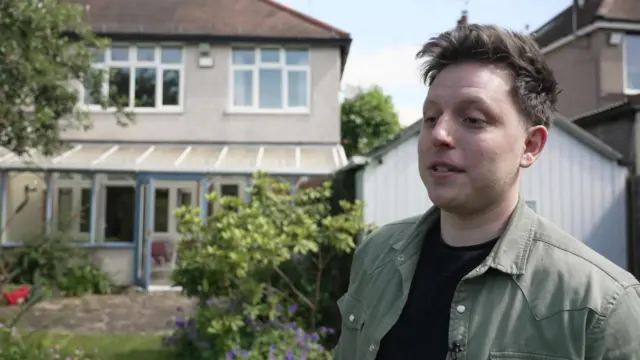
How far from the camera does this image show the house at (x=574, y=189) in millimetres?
7000

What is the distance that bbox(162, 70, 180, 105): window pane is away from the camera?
1582 centimetres

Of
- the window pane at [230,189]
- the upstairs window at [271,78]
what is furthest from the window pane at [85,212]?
the upstairs window at [271,78]

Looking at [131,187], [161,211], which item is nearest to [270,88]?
[161,211]

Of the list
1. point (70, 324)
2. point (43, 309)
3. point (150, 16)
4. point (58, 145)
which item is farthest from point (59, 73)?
point (150, 16)

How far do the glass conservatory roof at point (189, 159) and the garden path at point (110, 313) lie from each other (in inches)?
123

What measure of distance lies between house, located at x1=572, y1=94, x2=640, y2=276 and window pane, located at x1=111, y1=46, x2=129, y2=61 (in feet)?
40.0

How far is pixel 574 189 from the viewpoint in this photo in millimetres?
7148

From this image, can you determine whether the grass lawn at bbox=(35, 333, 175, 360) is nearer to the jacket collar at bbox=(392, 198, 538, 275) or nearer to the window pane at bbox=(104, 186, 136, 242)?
the jacket collar at bbox=(392, 198, 538, 275)

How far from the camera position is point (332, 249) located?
20.9 feet

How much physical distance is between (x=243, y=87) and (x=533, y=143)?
14.8 meters

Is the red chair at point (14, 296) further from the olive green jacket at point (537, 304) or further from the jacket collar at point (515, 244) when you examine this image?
the jacket collar at point (515, 244)

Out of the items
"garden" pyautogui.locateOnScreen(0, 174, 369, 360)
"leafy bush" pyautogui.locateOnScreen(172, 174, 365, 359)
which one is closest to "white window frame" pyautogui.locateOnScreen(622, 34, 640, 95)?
"garden" pyautogui.locateOnScreen(0, 174, 369, 360)

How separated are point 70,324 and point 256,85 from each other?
8491 millimetres

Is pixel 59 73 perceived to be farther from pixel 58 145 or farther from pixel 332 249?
pixel 332 249
